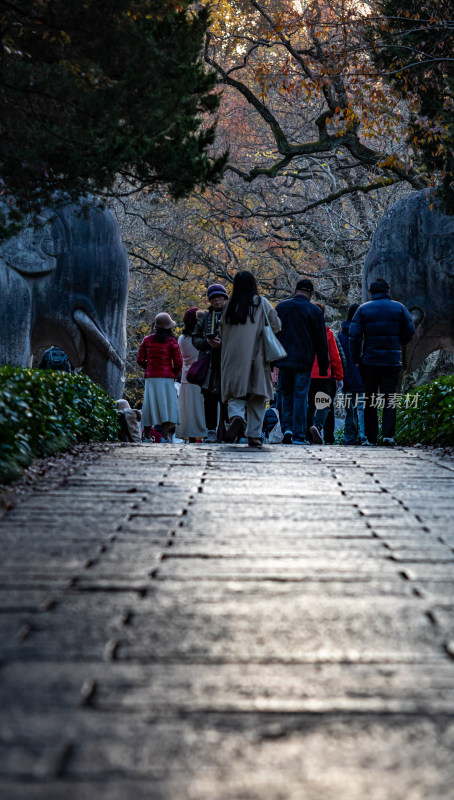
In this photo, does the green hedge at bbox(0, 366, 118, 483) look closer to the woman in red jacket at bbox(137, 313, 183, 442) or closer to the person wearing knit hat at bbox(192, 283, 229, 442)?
the person wearing knit hat at bbox(192, 283, 229, 442)

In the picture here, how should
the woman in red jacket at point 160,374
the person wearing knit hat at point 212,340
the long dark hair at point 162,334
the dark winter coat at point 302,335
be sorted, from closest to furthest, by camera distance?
the person wearing knit hat at point 212,340
the dark winter coat at point 302,335
the long dark hair at point 162,334
the woman in red jacket at point 160,374

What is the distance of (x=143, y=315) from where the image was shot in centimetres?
2802

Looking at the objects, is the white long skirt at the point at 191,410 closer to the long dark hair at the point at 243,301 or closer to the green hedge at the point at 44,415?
the green hedge at the point at 44,415

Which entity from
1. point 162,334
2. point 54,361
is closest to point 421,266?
point 162,334

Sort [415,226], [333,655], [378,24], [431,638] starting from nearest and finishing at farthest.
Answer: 1. [333,655]
2. [431,638]
3. [378,24]
4. [415,226]

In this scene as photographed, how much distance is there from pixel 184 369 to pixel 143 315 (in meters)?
15.7

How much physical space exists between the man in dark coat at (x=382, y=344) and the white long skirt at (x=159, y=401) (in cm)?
266

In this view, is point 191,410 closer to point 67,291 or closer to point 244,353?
point 67,291

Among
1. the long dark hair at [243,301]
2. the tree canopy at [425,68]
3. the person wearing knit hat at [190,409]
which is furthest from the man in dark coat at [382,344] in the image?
the person wearing knit hat at [190,409]

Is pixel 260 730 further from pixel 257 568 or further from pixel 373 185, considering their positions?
pixel 373 185

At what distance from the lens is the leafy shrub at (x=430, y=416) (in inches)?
374

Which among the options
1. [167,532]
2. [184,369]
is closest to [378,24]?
[184,369]

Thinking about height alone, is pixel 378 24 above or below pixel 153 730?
above

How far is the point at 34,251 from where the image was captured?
11773 mm
